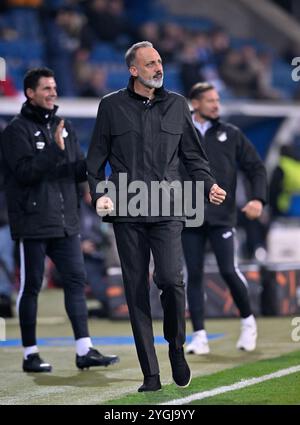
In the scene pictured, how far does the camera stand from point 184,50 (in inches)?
802

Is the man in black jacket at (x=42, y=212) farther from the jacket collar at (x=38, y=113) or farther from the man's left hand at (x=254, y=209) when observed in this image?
the man's left hand at (x=254, y=209)

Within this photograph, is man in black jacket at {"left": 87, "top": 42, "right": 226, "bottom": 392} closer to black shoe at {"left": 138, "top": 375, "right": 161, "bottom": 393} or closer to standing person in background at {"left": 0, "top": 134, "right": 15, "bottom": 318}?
black shoe at {"left": 138, "top": 375, "right": 161, "bottom": 393}

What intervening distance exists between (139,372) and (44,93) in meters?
2.00

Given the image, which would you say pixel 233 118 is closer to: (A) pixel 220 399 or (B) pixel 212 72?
(B) pixel 212 72

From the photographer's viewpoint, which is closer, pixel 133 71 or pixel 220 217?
pixel 133 71

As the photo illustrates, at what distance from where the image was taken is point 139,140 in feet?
23.6

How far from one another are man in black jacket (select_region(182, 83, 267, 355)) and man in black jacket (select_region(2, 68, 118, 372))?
1138 millimetres

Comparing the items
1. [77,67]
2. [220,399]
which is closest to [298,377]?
[220,399]

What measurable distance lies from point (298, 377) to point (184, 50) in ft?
43.1

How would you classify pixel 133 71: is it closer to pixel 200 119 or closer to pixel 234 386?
pixel 234 386

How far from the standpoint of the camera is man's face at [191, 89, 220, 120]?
9523mm

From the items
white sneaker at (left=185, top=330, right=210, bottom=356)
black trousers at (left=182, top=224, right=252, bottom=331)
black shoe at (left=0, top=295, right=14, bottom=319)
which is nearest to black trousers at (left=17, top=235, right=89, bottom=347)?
white sneaker at (left=185, top=330, right=210, bottom=356)

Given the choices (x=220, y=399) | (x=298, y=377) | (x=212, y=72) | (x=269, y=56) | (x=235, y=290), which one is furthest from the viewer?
(x=269, y=56)

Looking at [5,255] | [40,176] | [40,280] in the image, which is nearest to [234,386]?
[40,280]
